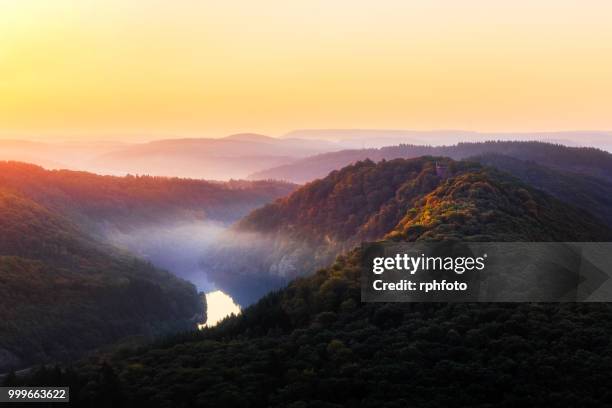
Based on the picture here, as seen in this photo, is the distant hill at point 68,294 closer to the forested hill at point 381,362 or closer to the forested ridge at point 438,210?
the forested ridge at point 438,210

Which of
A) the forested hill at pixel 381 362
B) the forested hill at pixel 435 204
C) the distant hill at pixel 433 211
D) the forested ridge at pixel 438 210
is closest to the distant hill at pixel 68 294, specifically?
the distant hill at pixel 433 211

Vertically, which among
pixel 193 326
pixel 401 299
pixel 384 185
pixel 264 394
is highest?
pixel 384 185

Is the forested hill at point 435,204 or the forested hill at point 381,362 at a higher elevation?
the forested hill at point 435,204

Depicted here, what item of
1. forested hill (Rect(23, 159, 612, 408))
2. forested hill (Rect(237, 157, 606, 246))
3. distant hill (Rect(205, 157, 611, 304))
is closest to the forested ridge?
distant hill (Rect(205, 157, 611, 304))

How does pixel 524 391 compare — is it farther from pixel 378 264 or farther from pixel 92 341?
pixel 92 341

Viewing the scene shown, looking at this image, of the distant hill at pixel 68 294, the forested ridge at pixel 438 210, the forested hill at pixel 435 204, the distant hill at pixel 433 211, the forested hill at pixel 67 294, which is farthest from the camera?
the distant hill at pixel 68 294

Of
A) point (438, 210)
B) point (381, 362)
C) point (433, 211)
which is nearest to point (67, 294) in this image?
point (433, 211)

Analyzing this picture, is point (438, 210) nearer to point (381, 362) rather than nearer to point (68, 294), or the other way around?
point (381, 362)

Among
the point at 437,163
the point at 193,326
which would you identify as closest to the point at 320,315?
the point at 193,326
